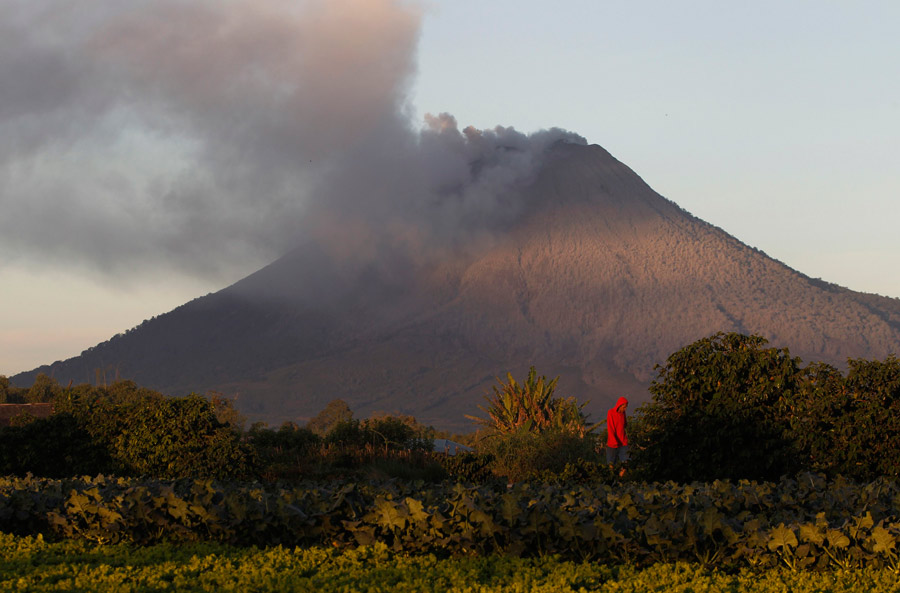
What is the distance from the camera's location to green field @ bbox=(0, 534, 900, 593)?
8188 mm

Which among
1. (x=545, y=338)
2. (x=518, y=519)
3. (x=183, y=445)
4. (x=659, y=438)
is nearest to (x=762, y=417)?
(x=659, y=438)

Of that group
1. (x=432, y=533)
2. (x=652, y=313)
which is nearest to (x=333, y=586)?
(x=432, y=533)

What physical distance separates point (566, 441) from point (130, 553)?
51.2ft

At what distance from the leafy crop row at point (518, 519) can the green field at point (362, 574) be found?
22 cm

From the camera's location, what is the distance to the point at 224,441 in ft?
56.2

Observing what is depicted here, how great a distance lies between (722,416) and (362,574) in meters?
7.27

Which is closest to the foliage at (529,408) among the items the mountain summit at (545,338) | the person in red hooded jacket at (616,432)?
the person in red hooded jacket at (616,432)

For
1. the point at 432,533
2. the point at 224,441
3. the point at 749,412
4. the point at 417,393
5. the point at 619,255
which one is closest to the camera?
the point at 432,533

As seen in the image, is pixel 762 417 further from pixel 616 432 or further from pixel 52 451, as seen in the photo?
pixel 52 451

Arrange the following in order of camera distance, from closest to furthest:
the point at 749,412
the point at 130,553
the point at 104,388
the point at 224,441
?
the point at 130,553
the point at 749,412
the point at 224,441
the point at 104,388

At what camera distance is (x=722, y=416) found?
14.4 meters

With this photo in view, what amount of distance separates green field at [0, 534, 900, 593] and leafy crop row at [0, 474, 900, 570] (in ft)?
0.71

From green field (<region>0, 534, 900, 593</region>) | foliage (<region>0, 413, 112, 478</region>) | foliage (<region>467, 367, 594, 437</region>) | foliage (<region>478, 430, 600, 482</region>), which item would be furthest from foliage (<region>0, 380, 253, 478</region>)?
foliage (<region>467, 367, 594, 437</region>)

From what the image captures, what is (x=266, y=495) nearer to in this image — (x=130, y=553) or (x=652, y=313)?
(x=130, y=553)
